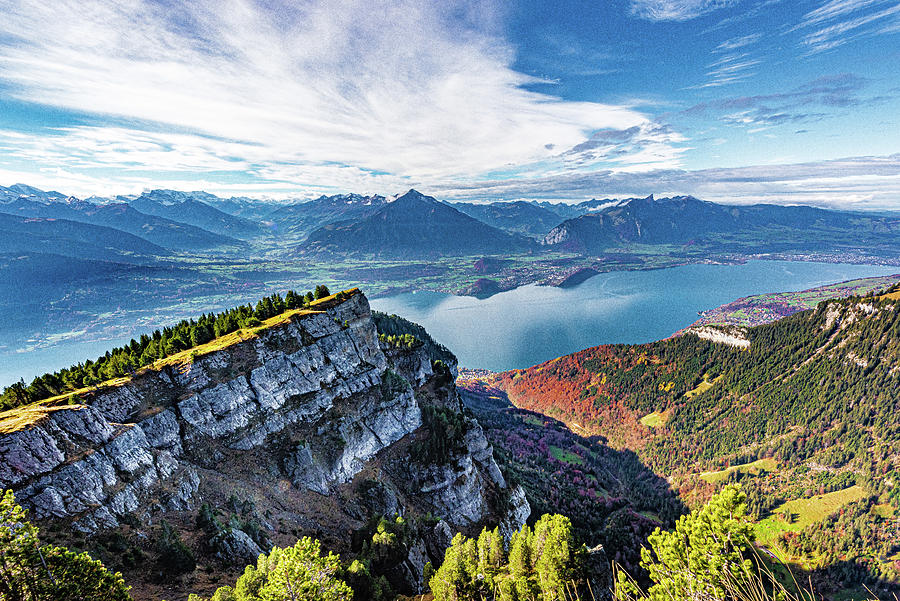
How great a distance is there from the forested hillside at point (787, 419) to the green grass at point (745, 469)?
0.37 metres

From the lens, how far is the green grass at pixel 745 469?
11838 centimetres

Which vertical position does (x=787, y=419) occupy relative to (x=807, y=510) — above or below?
above

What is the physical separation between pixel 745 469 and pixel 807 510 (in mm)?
17891

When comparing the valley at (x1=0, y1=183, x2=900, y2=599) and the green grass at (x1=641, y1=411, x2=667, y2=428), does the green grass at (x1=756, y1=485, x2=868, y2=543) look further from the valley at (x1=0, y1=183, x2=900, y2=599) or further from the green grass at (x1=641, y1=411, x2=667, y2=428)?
the green grass at (x1=641, y1=411, x2=667, y2=428)

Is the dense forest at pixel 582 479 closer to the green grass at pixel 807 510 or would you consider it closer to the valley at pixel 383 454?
the valley at pixel 383 454

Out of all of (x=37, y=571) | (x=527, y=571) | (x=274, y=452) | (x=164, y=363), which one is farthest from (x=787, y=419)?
(x=37, y=571)

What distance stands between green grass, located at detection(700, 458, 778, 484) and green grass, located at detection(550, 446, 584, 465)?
4093 centimetres

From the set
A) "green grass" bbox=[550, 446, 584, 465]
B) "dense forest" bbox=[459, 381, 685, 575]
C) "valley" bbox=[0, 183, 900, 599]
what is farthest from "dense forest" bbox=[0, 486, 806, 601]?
"green grass" bbox=[550, 446, 584, 465]

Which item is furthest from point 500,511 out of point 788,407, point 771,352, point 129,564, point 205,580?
point 771,352

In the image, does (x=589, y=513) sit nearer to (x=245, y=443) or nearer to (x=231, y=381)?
(x=245, y=443)

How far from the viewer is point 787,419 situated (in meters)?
129

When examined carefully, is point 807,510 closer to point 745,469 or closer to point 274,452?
point 745,469

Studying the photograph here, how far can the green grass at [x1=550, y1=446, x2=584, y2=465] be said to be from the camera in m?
125

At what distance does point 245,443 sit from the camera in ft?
165
